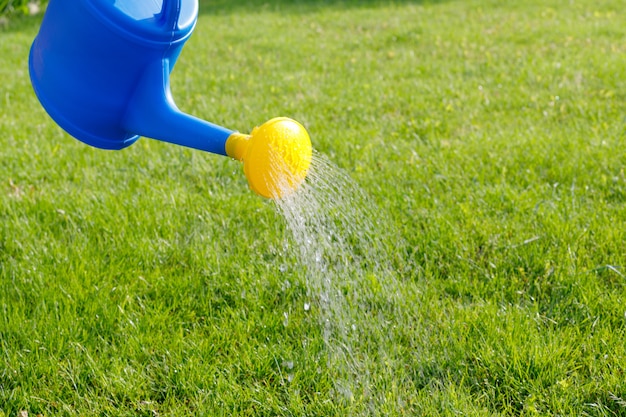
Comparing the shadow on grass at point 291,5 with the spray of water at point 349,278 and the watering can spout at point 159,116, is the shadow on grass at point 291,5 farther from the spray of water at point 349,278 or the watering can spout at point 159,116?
the watering can spout at point 159,116

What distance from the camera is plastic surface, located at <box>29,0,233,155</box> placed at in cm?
164

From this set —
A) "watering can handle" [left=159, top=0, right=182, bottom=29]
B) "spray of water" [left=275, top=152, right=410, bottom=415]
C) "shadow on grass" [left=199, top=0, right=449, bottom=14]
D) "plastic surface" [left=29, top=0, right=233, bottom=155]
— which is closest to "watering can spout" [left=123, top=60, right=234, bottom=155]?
"plastic surface" [left=29, top=0, right=233, bottom=155]

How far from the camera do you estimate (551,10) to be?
781cm

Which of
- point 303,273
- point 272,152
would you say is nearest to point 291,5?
point 303,273

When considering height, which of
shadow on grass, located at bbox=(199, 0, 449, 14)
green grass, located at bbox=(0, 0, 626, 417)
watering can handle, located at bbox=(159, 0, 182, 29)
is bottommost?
shadow on grass, located at bbox=(199, 0, 449, 14)

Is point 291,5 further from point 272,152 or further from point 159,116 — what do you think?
point 272,152

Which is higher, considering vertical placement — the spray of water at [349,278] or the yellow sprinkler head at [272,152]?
the yellow sprinkler head at [272,152]

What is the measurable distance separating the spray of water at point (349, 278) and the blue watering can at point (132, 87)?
0.16 m

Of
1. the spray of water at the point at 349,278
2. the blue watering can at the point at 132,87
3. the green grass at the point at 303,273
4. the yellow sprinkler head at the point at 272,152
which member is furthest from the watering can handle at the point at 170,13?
the green grass at the point at 303,273

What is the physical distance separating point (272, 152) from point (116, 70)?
0.42 meters

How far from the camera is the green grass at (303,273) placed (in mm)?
2141

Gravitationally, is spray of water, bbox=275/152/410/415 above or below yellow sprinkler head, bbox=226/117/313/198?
below

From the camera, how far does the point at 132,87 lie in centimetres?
172

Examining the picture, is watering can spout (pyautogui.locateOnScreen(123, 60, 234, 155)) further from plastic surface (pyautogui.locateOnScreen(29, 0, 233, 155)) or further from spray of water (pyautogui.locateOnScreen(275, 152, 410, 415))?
spray of water (pyautogui.locateOnScreen(275, 152, 410, 415))
